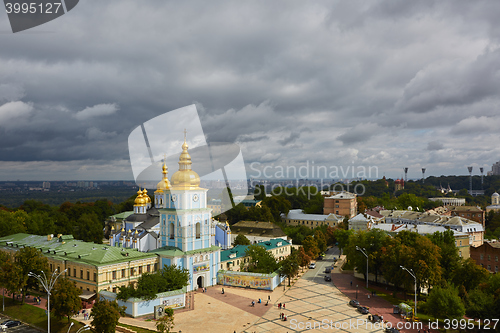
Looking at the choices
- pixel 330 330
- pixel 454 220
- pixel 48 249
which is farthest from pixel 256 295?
pixel 454 220

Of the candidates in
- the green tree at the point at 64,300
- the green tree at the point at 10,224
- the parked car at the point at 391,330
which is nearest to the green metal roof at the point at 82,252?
the green tree at the point at 64,300

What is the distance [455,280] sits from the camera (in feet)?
138

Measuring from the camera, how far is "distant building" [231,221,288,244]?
74.6m

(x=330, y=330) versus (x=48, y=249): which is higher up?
(x=48, y=249)

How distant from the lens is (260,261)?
50.7 metres

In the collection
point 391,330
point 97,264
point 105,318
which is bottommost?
point 391,330

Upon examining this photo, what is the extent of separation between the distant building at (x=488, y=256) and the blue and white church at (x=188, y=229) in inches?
1580

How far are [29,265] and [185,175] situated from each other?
780 inches

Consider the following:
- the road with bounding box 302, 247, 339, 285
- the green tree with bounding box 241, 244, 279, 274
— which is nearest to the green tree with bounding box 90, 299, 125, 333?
the green tree with bounding box 241, 244, 279, 274

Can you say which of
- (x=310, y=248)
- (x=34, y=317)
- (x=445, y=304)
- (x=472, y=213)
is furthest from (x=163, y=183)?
(x=472, y=213)

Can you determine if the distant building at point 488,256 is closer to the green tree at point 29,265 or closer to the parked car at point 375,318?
the parked car at point 375,318

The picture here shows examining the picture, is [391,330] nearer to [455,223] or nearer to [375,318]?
[375,318]

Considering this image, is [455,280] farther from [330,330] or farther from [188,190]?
[188,190]

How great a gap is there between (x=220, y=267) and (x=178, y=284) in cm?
1105
